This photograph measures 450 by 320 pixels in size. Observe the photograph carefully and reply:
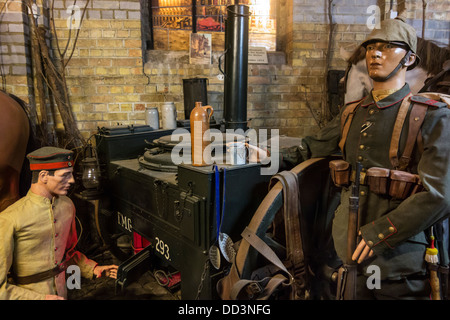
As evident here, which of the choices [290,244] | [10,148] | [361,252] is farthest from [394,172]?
[10,148]

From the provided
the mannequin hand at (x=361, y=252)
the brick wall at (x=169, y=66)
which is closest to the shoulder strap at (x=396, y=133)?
the mannequin hand at (x=361, y=252)

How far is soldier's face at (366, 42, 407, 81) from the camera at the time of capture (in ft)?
5.81

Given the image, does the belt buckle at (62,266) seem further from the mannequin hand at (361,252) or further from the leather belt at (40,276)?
the mannequin hand at (361,252)

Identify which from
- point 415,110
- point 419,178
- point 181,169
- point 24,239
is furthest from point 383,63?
point 24,239

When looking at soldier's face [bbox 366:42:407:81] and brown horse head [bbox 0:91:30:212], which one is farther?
brown horse head [bbox 0:91:30:212]

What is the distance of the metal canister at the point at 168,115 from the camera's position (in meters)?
3.57

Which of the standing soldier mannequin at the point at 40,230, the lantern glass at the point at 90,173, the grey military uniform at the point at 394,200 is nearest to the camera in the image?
the grey military uniform at the point at 394,200

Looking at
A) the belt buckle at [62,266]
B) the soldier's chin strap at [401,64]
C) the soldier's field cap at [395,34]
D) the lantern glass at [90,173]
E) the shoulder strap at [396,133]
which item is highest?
the soldier's field cap at [395,34]

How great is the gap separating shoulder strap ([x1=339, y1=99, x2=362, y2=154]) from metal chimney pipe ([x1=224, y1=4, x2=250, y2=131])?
5.21ft

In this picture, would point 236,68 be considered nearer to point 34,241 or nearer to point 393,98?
point 393,98

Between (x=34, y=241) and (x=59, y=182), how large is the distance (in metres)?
0.39

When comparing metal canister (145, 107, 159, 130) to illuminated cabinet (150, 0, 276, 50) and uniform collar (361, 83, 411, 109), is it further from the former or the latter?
uniform collar (361, 83, 411, 109)

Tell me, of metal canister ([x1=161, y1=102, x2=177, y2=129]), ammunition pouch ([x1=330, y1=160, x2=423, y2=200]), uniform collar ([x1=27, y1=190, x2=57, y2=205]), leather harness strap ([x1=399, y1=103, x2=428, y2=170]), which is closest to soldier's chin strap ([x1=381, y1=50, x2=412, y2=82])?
leather harness strap ([x1=399, y1=103, x2=428, y2=170])

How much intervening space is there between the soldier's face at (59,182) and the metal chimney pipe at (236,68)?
6.18 ft
